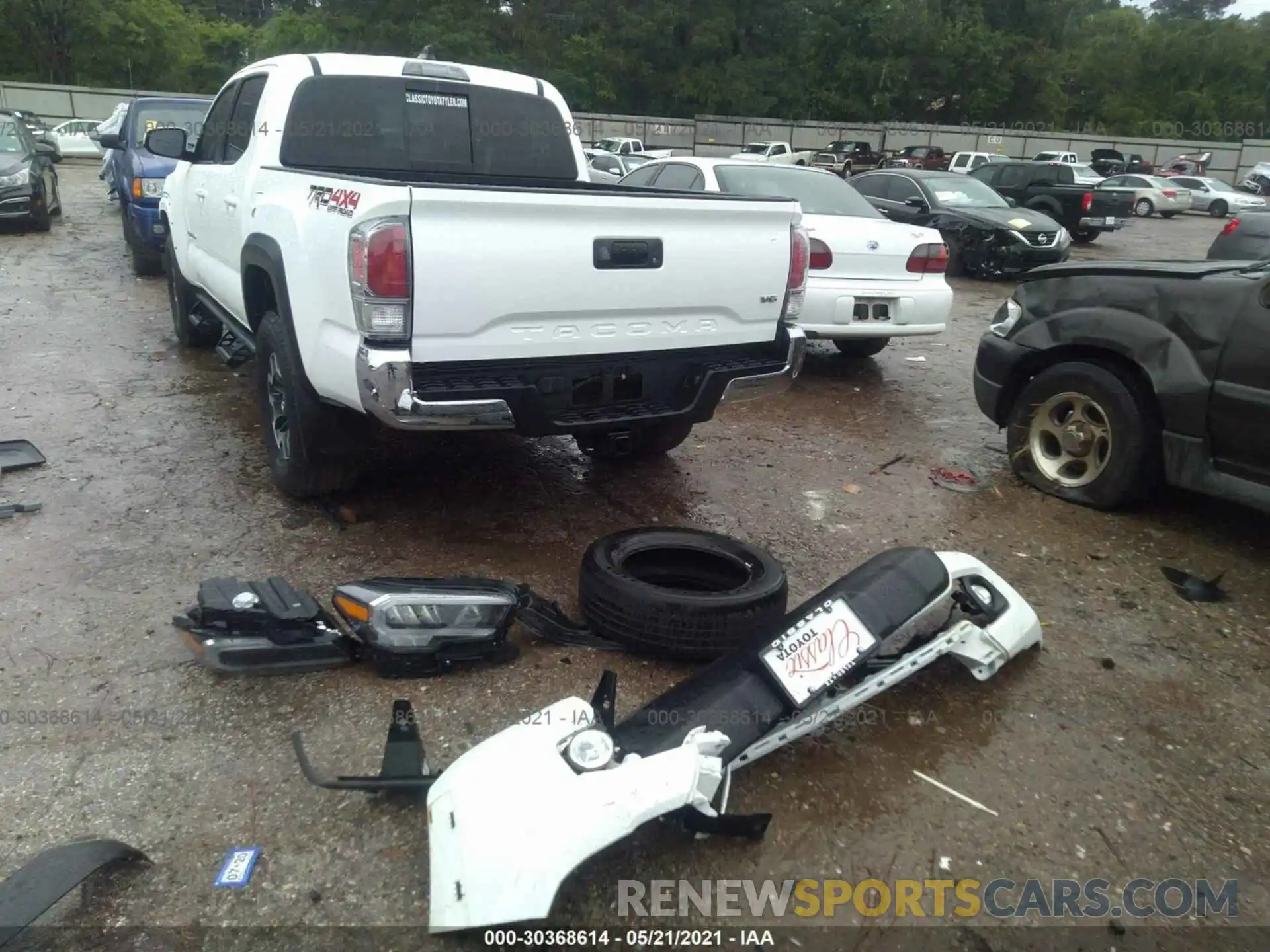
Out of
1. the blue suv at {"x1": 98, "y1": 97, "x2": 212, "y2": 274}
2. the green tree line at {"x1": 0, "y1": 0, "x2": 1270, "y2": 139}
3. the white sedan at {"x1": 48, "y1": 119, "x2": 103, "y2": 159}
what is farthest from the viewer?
the green tree line at {"x1": 0, "y1": 0, "x2": 1270, "y2": 139}

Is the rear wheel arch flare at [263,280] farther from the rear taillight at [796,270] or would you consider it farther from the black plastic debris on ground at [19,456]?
the rear taillight at [796,270]

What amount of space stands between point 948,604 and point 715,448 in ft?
7.55

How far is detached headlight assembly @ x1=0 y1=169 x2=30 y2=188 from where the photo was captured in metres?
12.1

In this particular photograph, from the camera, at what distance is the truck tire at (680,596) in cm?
314

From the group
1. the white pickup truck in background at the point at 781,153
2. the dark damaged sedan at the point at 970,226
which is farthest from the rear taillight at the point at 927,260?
the white pickup truck in background at the point at 781,153

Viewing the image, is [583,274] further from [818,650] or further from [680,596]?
[818,650]

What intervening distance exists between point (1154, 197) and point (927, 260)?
93.1 feet

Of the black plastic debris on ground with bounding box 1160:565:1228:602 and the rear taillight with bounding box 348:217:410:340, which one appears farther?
the black plastic debris on ground with bounding box 1160:565:1228:602

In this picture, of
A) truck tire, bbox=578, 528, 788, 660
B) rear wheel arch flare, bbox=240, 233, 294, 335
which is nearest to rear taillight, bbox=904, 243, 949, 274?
truck tire, bbox=578, 528, 788, 660

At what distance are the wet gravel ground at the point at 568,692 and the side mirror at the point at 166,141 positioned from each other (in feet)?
5.15

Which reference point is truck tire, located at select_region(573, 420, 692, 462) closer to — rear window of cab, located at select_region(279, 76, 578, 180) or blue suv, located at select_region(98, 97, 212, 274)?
rear window of cab, located at select_region(279, 76, 578, 180)

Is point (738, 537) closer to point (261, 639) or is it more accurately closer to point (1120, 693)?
point (1120, 693)

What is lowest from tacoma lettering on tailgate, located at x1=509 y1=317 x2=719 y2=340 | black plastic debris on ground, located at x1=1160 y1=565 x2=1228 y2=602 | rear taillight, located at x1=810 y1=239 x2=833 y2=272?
black plastic debris on ground, located at x1=1160 y1=565 x2=1228 y2=602

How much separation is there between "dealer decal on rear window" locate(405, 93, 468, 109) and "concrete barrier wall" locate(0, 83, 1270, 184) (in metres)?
41.1
